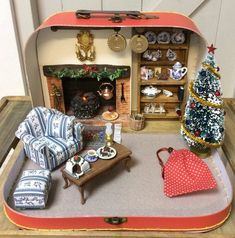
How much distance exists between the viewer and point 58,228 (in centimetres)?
93

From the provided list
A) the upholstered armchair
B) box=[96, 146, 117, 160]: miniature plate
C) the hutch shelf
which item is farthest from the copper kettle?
box=[96, 146, 117, 160]: miniature plate

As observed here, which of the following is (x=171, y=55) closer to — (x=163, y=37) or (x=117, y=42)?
(x=163, y=37)

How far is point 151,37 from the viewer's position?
127 cm

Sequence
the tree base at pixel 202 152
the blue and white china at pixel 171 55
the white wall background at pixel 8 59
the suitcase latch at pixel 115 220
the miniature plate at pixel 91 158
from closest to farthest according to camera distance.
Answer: the suitcase latch at pixel 115 220 → the miniature plate at pixel 91 158 → the tree base at pixel 202 152 → the blue and white china at pixel 171 55 → the white wall background at pixel 8 59

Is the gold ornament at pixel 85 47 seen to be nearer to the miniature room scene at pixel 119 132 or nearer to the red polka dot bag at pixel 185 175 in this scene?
the miniature room scene at pixel 119 132

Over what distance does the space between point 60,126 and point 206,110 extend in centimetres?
56

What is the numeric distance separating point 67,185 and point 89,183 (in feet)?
0.25

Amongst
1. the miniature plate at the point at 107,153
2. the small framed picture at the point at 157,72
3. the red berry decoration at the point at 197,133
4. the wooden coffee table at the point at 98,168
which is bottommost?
the wooden coffee table at the point at 98,168

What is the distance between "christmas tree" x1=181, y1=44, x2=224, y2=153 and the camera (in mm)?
1072

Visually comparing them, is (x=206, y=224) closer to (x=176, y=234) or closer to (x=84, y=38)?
(x=176, y=234)

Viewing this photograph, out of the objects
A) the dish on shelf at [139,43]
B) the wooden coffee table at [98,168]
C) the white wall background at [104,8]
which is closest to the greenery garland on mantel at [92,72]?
the dish on shelf at [139,43]

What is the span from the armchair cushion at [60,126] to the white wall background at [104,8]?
0.59 metres

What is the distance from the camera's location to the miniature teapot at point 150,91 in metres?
1.35

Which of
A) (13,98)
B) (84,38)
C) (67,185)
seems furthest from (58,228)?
(13,98)
